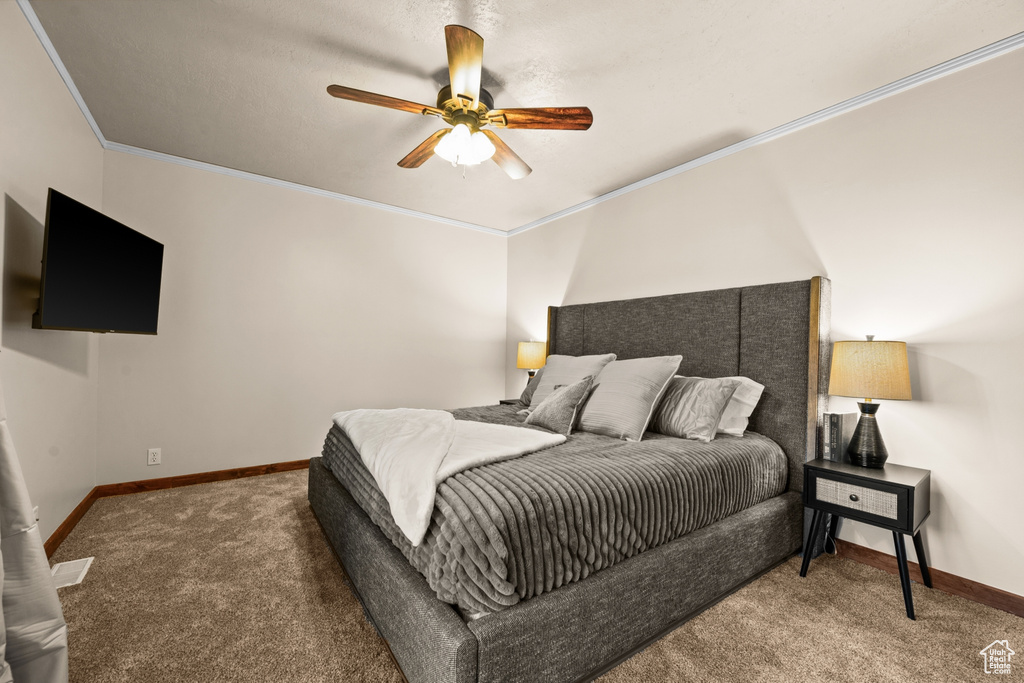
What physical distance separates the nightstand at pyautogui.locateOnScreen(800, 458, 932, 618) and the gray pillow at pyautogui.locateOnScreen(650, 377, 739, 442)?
1.61ft

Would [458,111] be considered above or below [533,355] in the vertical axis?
above

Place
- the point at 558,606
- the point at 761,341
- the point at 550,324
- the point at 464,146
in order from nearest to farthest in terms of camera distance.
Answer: the point at 558,606 → the point at 464,146 → the point at 761,341 → the point at 550,324

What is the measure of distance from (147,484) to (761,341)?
432 cm

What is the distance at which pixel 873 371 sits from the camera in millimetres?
1997

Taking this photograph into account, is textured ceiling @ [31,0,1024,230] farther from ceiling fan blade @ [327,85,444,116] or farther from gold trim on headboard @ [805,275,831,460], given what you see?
gold trim on headboard @ [805,275,831,460]

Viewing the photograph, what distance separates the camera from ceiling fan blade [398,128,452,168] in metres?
2.24

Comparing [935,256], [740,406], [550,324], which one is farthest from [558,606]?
[550,324]

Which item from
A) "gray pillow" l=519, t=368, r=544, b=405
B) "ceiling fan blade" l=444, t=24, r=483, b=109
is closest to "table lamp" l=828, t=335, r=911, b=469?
"gray pillow" l=519, t=368, r=544, b=405

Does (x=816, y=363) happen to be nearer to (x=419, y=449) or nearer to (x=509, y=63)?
(x=419, y=449)

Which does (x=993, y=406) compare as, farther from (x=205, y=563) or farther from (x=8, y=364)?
(x=8, y=364)

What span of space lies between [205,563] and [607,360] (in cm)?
253

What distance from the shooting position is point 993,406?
1921 millimetres

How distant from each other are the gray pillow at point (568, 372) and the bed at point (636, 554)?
297 mm

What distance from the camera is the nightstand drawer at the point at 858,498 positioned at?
1.86m
